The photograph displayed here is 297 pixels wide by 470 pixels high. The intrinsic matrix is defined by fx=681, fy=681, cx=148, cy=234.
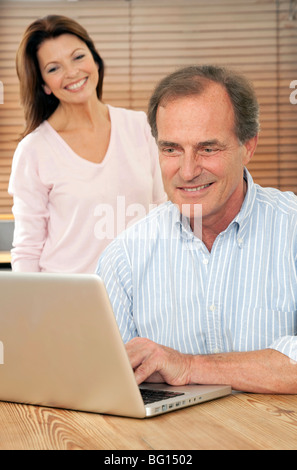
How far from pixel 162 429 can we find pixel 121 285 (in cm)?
67

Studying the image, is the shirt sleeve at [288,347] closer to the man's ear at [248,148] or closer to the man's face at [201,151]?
the man's face at [201,151]

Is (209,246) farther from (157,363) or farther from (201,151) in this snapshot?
(157,363)

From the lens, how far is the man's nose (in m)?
1.54

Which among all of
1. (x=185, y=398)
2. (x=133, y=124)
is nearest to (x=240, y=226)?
(x=185, y=398)

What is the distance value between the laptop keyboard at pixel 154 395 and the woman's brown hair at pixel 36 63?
1.31m

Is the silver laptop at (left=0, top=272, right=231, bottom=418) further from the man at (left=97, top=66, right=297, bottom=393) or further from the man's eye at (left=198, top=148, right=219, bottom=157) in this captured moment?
the man's eye at (left=198, top=148, right=219, bottom=157)

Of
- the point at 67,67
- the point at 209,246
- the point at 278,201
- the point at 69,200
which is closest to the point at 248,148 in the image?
the point at 278,201

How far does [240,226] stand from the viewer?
5.22ft

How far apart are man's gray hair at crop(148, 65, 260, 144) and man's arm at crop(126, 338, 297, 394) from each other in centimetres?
59

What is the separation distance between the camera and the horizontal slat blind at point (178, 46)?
4.45 m

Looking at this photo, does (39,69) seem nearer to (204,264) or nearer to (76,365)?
(204,264)

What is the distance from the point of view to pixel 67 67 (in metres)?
2.21

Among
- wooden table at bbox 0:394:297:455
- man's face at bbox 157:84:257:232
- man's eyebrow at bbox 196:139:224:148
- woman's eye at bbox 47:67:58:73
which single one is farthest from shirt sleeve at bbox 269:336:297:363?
woman's eye at bbox 47:67:58:73

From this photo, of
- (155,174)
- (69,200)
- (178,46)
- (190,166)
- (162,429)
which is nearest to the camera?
(162,429)
